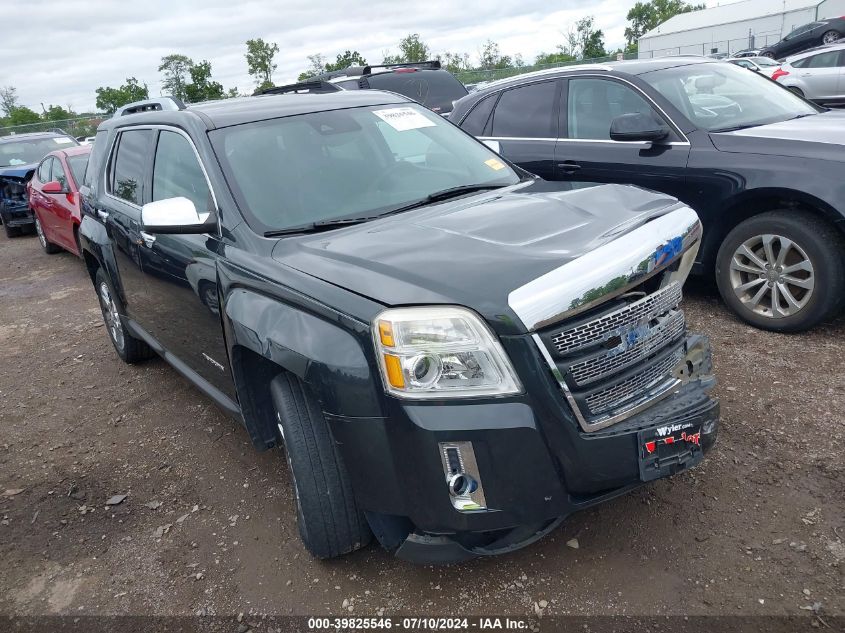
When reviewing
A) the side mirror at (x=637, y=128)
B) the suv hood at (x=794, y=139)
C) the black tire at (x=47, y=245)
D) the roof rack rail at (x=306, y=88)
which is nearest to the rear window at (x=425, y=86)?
the roof rack rail at (x=306, y=88)

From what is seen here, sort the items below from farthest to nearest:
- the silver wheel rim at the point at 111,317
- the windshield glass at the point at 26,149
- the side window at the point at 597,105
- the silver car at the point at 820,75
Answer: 1. the silver car at the point at 820,75
2. the windshield glass at the point at 26,149
3. the silver wheel rim at the point at 111,317
4. the side window at the point at 597,105

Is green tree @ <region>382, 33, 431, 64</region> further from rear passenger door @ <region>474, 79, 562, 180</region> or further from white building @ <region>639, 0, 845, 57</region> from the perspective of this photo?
rear passenger door @ <region>474, 79, 562, 180</region>

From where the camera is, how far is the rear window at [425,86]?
404 inches

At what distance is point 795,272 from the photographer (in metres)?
4.20

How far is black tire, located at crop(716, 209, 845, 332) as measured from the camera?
13.0 ft

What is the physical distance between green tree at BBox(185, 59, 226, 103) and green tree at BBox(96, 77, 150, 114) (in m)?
8.91

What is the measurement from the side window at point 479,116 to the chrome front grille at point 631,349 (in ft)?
12.7

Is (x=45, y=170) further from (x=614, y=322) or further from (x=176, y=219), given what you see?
(x=614, y=322)

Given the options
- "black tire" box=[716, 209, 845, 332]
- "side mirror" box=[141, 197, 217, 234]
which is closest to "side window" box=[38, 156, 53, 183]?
"side mirror" box=[141, 197, 217, 234]

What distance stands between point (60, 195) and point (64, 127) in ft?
84.6

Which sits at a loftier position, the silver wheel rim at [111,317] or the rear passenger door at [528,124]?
the rear passenger door at [528,124]

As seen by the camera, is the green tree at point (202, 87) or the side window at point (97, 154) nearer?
the side window at point (97, 154)

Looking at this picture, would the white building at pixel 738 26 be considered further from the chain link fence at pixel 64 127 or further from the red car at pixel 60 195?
the red car at pixel 60 195

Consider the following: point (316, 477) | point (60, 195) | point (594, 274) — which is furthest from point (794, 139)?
point (60, 195)
